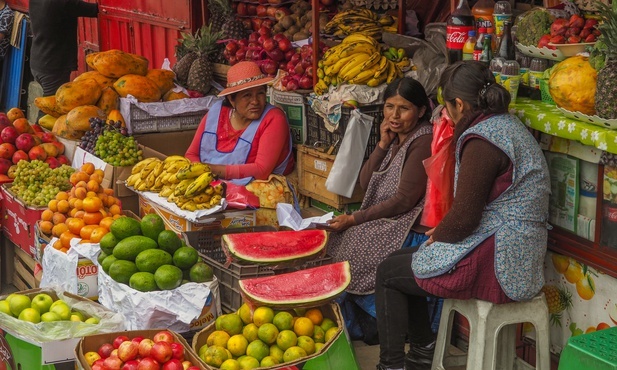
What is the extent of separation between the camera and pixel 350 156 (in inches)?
225

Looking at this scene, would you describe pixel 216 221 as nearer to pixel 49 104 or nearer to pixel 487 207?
pixel 487 207

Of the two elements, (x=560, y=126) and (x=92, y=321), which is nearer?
(x=560, y=126)

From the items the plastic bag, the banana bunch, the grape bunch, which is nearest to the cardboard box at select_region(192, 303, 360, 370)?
the plastic bag

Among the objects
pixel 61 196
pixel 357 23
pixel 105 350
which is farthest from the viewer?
pixel 357 23

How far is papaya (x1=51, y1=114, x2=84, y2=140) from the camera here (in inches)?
290

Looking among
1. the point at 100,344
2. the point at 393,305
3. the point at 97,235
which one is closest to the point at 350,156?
the point at 393,305

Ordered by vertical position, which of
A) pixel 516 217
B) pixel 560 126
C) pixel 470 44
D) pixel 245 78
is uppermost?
pixel 470 44

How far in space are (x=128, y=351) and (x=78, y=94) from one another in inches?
162

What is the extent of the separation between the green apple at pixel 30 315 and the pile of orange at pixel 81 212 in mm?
1025

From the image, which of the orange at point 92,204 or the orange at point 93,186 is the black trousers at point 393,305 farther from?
the orange at point 93,186

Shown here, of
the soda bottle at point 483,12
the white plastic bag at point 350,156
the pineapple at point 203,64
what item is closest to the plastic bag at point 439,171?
the soda bottle at point 483,12

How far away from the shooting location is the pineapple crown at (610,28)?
3.72 meters

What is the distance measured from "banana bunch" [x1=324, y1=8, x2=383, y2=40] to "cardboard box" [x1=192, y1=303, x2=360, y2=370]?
2.76 meters

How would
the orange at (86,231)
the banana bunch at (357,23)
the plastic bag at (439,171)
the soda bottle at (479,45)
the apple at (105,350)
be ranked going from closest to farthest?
the apple at (105,350), the plastic bag at (439,171), the soda bottle at (479,45), the orange at (86,231), the banana bunch at (357,23)
